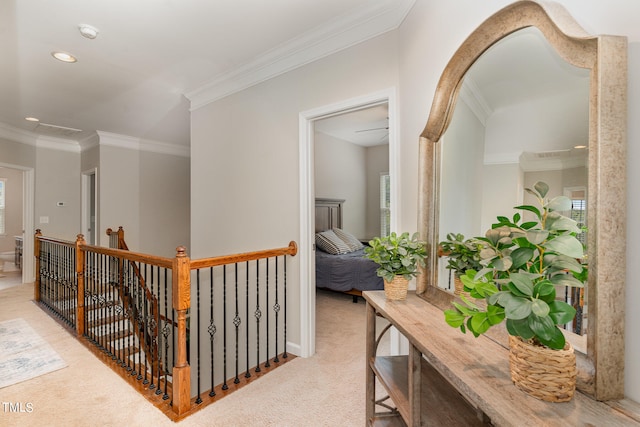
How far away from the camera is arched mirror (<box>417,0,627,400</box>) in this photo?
72 centimetres

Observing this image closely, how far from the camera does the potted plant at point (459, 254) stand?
127cm

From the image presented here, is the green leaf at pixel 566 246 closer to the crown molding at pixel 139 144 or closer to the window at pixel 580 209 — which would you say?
the window at pixel 580 209

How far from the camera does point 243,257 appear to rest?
235 centimetres

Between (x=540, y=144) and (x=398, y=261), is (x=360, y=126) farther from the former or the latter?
(x=540, y=144)

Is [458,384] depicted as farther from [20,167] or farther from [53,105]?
[20,167]

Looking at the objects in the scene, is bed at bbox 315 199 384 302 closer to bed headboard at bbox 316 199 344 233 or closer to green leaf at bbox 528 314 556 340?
bed headboard at bbox 316 199 344 233

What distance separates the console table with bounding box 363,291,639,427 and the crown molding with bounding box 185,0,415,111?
179 centimetres

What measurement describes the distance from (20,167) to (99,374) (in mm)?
4657

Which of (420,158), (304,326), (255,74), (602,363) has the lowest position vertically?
(304,326)

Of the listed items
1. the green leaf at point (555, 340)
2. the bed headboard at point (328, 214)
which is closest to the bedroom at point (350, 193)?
the bed headboard at point (328, 214)

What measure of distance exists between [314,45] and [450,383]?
2.44 m

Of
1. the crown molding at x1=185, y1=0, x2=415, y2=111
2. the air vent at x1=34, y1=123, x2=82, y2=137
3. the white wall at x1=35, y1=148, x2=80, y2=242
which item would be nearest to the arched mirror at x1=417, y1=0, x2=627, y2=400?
the crown molding at x1=185, y1=0, x2=415, y2=111

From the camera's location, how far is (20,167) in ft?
16.6

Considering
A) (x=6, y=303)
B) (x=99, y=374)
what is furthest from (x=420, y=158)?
(x=6, y=303)
